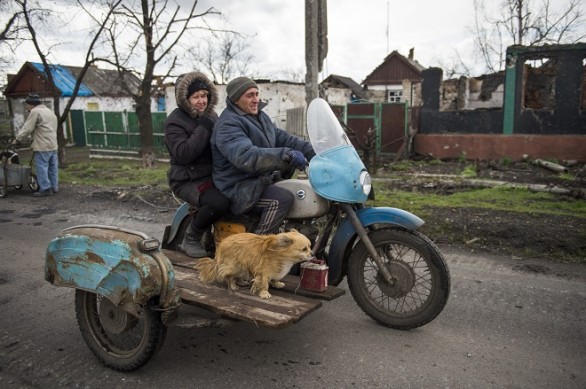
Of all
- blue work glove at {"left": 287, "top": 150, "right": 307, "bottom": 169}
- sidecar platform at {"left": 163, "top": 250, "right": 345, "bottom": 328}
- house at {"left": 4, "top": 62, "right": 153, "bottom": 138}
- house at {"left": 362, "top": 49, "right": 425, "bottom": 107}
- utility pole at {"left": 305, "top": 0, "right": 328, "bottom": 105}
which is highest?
house at {"left": 362, "top": 49, "right": 425, "bottom": 107}

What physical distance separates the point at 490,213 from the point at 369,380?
197 inches

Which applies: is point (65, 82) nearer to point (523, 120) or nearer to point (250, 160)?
point (523, 120)

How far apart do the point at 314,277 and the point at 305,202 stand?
2.03ft

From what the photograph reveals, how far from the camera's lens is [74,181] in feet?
39.1

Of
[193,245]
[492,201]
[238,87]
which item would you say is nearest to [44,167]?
[193,245]

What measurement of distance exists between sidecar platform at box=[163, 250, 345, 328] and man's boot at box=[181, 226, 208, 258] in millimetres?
432

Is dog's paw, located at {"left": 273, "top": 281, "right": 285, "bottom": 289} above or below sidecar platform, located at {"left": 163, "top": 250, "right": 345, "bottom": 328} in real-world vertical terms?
above

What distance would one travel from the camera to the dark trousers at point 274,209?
359 centimetres

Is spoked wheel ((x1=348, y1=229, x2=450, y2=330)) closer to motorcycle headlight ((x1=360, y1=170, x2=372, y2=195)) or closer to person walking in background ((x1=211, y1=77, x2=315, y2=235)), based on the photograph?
motorcycle headlight ((x1=360, y1=170, x2=372, y2=195))

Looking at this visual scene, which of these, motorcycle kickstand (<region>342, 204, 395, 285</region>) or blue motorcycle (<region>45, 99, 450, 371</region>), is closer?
blue motorcycle (<region>45, 99, 450, 371</region>)

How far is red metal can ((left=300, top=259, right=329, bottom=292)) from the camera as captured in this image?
11.0 feet

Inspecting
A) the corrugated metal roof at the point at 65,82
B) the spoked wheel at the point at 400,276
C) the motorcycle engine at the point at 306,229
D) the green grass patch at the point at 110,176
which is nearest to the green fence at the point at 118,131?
the green grass patch at the point at 110,176

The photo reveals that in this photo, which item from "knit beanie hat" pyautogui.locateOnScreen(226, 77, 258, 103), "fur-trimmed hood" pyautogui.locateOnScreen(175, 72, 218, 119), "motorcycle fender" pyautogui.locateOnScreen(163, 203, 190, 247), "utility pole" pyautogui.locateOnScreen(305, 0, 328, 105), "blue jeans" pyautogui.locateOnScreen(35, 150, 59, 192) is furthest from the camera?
"blue jeans" pyautogui.locateOnScreen(35, 150, 59, 192)

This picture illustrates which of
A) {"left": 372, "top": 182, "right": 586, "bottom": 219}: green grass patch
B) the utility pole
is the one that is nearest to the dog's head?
{"left": 372, "top": 182, "right": 586, "bottom": 219}: green grass patch
